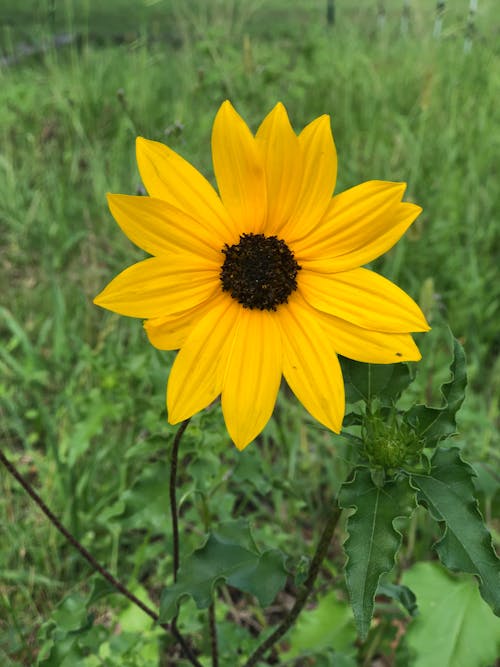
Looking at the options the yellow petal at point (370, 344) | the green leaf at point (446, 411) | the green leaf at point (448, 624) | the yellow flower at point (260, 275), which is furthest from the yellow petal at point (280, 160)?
the green leaf at point (448, 624)

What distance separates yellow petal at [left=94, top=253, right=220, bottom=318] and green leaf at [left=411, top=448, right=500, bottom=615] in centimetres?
45

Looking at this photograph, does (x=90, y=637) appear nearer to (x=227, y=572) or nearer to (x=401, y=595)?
(x=227, y=572)

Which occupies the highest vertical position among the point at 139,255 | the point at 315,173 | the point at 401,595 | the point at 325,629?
the point at 315,173

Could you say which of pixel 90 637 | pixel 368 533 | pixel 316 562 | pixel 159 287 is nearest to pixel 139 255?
pixel 90 637

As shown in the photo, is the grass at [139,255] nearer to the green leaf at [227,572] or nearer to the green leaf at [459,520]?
the green leaf at [227,572]

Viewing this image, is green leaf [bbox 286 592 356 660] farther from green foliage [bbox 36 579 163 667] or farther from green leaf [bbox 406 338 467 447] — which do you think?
green leaf [bbox 406 338 467 447]

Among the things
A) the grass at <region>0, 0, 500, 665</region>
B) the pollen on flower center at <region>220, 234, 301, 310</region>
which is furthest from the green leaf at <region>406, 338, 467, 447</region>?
the grass at <region>0, 0, 500, 665</region>

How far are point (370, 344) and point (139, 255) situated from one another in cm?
154

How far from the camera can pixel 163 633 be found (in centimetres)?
164

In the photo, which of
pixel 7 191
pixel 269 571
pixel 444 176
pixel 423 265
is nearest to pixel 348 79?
pixel 444 176

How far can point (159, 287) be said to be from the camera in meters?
1.03

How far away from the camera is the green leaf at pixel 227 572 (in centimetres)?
117

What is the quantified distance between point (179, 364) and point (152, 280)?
137mm

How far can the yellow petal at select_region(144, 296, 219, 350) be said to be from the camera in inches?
39.8
